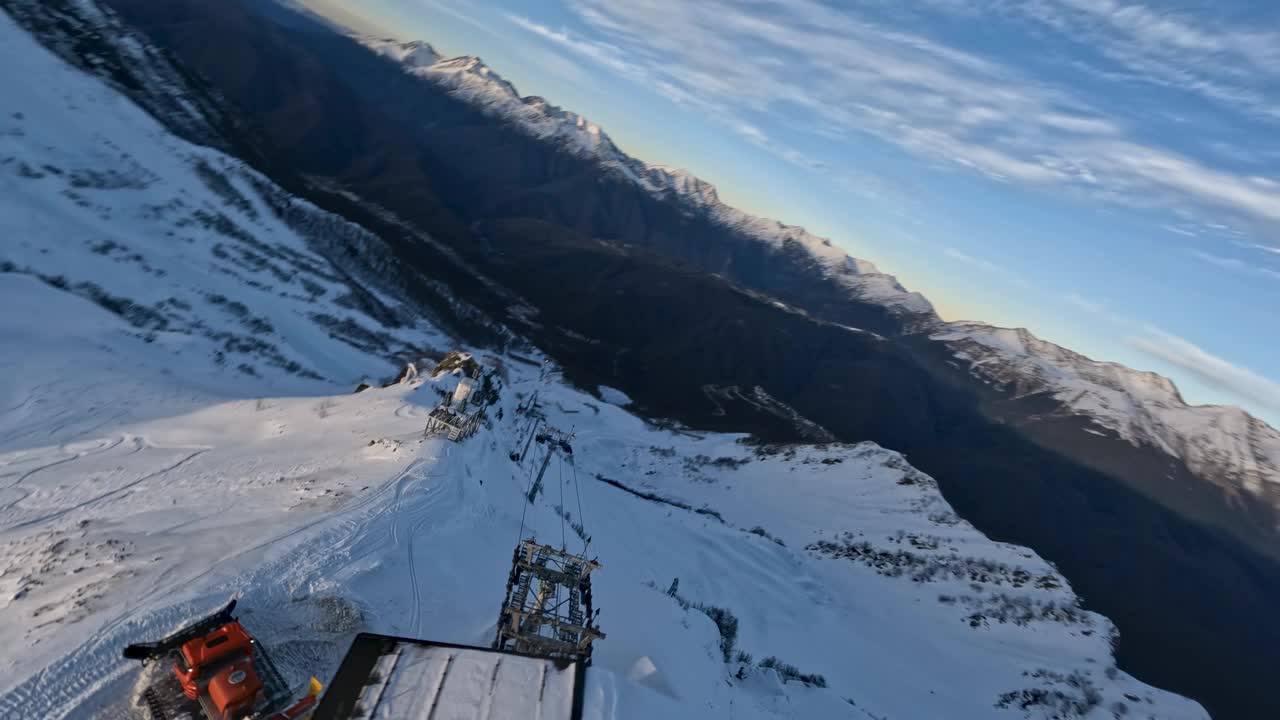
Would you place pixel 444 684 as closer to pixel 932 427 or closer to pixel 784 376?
pixel 932 427

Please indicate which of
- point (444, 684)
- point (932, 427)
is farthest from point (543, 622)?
point (932, 427)

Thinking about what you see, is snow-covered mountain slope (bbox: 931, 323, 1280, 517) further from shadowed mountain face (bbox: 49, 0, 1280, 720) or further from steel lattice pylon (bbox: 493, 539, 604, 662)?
steel lattice pylon (bbox: 493, 539, 604, 662)

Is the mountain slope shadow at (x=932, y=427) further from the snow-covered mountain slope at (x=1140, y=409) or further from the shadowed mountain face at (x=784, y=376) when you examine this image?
the snow-covered mountain slope at (x=1140, y=409)

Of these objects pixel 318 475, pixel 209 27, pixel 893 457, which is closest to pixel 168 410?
pixel 318 475

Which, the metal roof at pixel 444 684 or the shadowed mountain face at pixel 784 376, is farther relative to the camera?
the shadowed mountain face at pixel 784 376

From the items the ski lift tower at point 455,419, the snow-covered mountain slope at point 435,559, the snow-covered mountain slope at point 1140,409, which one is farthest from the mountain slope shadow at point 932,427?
the ski lift tower at point 455,419

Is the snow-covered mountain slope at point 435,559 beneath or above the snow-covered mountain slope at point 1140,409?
beneath

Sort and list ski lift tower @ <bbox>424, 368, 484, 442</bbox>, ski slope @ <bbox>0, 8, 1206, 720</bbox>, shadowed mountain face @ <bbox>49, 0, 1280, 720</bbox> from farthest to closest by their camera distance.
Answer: shadowed mountain face @ <bbox>49, 0, 1280, 720</bbox>, ski lift tower @ <bbox>424, 368, 484, 442</bbox>, ski slope @ <bbox>0, 8, 1206, 720</bbox>

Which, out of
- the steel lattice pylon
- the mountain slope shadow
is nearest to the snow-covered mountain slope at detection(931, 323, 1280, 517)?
the mountain slope shadow
